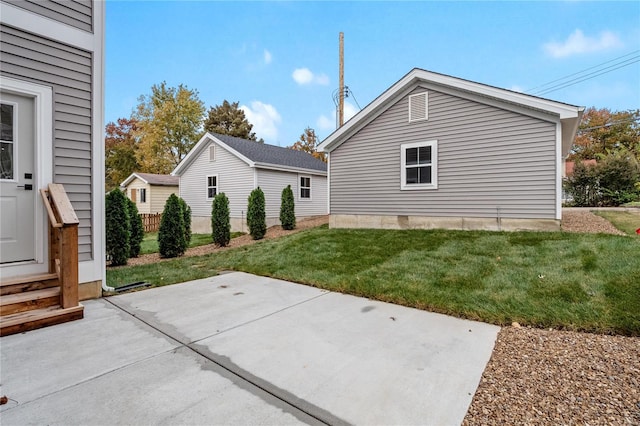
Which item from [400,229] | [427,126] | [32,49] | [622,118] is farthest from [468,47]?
[622,118]

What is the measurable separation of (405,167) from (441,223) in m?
1.95

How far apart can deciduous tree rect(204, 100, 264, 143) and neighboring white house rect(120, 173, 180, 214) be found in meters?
14.8

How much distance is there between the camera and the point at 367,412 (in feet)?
5.84

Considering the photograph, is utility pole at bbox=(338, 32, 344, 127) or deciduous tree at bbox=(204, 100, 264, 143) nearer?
utility pole at bbox=(338, 32, 344, 127)

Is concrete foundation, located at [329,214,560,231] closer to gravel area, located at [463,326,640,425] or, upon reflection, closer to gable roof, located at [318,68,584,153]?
gable roof, located at [318,68,584,153]

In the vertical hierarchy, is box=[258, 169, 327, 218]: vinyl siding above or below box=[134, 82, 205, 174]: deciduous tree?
below

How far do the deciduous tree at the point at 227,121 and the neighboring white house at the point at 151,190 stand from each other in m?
14.8

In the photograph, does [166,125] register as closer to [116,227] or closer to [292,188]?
[292,188]

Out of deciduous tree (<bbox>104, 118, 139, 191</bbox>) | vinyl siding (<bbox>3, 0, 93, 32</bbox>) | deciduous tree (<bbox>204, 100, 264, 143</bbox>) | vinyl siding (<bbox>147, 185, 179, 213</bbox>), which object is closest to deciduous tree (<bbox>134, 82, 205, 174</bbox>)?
deciduous tree (<bbox>104, 118, 139, 191</bbox>)

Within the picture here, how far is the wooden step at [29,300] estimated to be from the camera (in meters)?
3.07

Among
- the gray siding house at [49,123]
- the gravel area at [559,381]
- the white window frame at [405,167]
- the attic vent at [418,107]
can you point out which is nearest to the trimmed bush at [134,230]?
the gray siding house at [49,123]

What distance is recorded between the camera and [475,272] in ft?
15.3

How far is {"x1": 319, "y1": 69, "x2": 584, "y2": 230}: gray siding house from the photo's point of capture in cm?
721

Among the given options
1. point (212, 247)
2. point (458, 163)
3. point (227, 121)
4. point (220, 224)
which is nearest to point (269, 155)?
point (220, 224)
